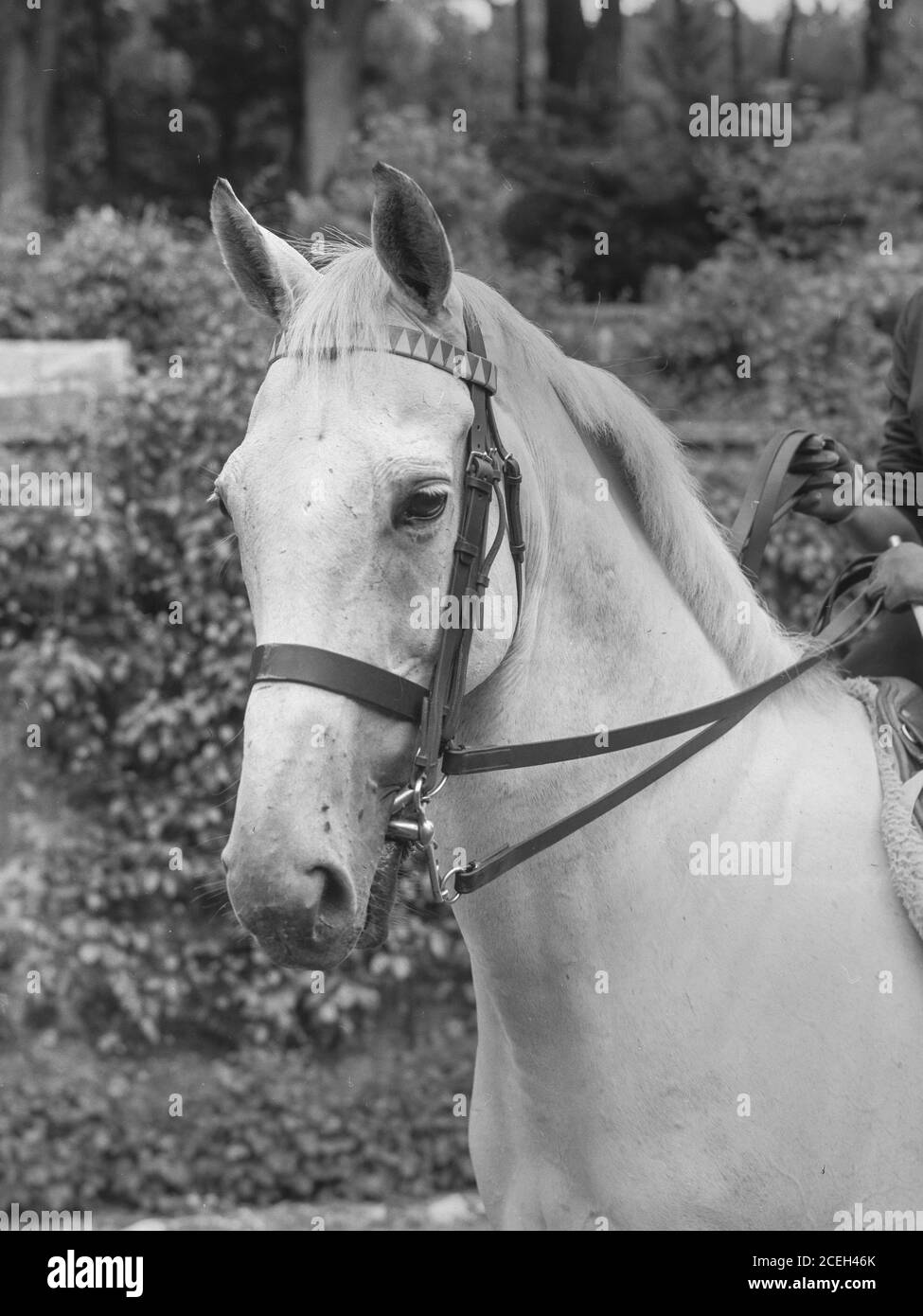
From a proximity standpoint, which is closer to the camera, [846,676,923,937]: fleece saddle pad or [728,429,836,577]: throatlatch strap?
[846,676,923,937]: fleece saddle pad

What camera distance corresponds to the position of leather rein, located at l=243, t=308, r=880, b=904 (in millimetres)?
2016

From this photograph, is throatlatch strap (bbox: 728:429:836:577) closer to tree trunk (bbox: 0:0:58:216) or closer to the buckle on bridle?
the buckle on bridle

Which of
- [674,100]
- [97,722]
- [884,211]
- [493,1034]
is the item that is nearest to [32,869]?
[97,722]

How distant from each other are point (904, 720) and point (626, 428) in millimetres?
839

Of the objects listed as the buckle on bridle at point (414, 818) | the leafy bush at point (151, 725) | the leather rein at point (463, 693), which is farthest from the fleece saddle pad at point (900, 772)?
the leafy bush at point (151, 725)

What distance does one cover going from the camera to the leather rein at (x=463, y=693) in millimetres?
2016

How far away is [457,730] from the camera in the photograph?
223cm

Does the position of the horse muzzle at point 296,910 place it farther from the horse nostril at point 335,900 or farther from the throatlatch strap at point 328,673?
the throatlatch strap at point 328,673

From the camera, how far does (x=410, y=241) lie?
216 centimetres

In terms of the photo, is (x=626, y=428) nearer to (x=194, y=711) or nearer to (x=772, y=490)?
(x=772, y=490)

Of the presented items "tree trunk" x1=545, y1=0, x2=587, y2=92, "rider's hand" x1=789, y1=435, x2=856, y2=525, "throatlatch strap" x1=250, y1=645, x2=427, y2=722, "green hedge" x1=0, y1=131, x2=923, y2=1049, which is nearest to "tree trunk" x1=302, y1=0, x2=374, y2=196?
"tree trunk" x1=545, y1=0, x2=587, y2=92

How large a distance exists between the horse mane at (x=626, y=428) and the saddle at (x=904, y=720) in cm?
20

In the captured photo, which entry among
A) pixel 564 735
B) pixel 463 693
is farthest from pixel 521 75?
pixel 463 693

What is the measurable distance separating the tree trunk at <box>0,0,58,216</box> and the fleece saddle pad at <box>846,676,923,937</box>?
12.7 m
